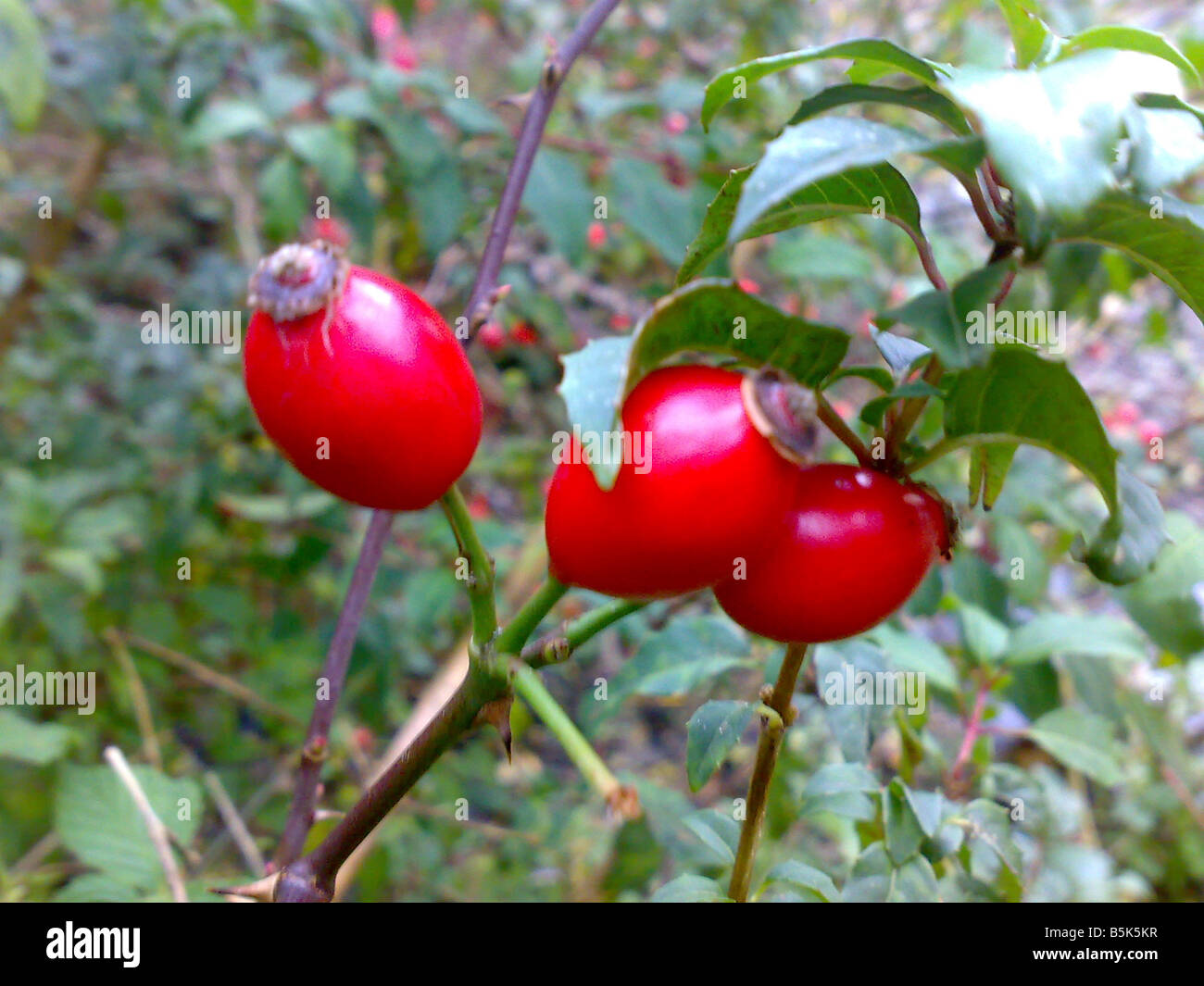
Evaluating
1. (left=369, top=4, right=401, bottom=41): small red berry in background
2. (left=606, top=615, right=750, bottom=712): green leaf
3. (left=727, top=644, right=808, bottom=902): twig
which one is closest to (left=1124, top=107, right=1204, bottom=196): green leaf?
(left=727, top=644, right=808, bottom=902): twig

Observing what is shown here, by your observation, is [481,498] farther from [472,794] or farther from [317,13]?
[317,13]

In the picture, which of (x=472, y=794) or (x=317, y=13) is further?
(x=472, y=794)

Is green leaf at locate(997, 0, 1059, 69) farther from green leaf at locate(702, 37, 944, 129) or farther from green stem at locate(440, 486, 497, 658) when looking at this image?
green stem at locate(440, 486, 497, 658)

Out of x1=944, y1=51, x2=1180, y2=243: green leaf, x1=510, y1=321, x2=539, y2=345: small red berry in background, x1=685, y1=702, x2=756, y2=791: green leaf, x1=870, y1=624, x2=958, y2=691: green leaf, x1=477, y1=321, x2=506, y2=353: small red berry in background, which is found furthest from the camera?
x1=510, y1=321, x2=539, y2=345: small red berry in background

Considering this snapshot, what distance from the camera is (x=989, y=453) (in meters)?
0.43

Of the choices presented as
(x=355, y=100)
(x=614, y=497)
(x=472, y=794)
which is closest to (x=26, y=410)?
(x=355, y=100)

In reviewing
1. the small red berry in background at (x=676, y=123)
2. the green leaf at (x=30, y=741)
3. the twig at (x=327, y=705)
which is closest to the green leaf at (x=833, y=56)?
the twig at (x=327, y=705)

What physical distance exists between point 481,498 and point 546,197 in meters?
0.79

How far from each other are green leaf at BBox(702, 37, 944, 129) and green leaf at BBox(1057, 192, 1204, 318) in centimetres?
9

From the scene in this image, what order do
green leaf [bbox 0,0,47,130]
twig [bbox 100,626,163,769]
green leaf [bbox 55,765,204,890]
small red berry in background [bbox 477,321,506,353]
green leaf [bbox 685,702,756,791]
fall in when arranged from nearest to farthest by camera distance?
green leaf [bbox 685,702,756,791] < green leaf [bbox 55,765,204,890] < green leaf [bbox 0,0,47,130] < twig [bbox 100,626,163,769] < small red berry in background [bbox 477,321,506,353]

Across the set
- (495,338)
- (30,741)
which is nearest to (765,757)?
(30,741)

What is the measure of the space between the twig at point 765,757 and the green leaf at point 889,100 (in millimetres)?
A: 252

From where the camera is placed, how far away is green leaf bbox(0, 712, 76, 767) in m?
0.86

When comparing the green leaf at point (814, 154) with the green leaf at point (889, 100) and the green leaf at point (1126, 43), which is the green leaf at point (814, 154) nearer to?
the green leaf at point (889, 100)
